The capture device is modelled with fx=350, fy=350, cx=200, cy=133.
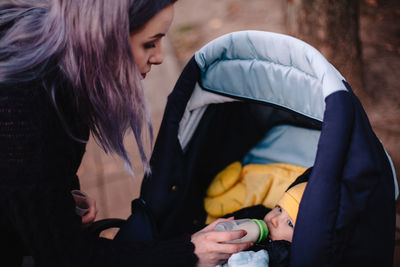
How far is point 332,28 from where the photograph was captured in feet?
8.18

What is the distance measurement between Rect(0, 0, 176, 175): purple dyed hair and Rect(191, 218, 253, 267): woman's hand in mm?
559

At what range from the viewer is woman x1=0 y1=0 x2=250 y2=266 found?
1.04m

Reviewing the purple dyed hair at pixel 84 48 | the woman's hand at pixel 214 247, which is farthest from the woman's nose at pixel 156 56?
the woman's hand at pixel 214 247

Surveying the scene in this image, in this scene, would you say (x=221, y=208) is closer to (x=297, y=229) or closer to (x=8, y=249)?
(x=297, y=229)

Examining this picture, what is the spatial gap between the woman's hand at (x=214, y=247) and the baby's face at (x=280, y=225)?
0.22 m

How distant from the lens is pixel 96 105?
1.15 meters

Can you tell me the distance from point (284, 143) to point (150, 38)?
3.35 feet

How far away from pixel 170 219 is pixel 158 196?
149 millimetres

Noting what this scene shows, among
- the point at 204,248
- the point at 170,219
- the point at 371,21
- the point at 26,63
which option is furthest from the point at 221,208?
the point at 371,21

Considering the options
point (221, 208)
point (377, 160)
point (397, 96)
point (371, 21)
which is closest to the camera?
point (377, 160)

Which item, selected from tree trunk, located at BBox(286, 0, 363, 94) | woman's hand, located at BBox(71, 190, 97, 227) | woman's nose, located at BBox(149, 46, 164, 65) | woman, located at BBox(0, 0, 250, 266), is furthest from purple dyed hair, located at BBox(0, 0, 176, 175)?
tree trunk, located at BBox(286, 0, 363, 94)

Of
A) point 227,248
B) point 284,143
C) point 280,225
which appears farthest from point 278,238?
point 284,143

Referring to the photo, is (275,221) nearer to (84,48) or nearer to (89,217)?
(89,217)

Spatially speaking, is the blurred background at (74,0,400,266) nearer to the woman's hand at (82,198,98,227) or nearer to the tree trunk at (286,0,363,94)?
the tree trunk at (286,0,363,94)
